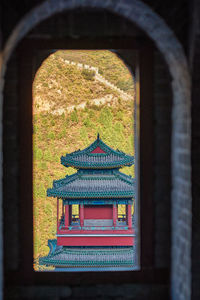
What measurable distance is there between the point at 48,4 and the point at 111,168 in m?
10.1

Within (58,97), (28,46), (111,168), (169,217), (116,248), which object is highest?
(58,97)

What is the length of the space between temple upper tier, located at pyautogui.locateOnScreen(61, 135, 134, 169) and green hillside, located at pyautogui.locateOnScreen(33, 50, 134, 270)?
15.3 meters

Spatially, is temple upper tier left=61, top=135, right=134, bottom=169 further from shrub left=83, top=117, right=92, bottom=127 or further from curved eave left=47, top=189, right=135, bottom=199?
shrub left=83, top=117, right=92, bottom=127

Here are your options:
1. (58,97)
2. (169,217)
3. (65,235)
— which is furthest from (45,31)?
A: (58,97)

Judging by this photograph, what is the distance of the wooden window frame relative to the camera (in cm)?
406

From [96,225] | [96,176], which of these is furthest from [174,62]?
[96,225]

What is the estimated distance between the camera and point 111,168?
13.1m

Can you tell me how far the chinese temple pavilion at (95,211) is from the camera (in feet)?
42.4

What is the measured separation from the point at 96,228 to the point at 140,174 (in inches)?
376

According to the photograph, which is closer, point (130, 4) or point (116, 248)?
point (130, 4)

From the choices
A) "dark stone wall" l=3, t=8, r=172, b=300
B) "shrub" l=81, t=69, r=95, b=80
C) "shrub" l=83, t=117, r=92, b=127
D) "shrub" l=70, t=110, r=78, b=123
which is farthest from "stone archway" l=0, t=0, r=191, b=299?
"shrub" l=81, t=69, r=95, b=80

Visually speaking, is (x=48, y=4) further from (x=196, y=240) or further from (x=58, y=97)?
(x=58, y=97)

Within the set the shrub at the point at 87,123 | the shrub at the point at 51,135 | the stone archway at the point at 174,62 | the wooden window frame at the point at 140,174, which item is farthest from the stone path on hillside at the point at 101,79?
the stone archway at the point at 174,62

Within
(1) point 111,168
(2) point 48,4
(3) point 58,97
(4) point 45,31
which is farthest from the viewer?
(3) point 58,97
